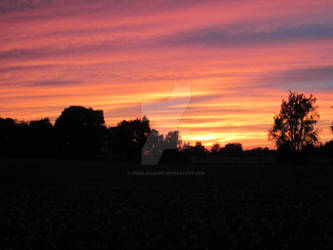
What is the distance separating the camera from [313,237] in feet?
42.9

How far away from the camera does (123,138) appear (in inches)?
4658

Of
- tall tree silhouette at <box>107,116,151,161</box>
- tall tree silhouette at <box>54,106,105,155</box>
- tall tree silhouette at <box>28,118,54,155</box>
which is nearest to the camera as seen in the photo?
tall tree silhouette at <box>28,118,54,155</box>

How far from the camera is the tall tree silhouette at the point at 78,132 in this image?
344 ft

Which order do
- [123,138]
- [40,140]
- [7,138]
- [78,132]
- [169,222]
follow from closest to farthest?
[169,222]
[7,138]
[40,140]
[78,132]
[123,138]

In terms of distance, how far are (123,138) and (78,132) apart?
53.7 feet

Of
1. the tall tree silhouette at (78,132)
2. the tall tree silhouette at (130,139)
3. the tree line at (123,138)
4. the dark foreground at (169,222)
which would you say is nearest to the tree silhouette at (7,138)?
the tree line at (123,138)

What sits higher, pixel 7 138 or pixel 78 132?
pixel 78 132

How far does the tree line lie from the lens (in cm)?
9862

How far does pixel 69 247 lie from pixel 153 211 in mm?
7807

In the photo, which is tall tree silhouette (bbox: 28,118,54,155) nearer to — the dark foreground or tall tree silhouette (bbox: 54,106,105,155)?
tall tree silhouette (bbox: 54,106,105,155)

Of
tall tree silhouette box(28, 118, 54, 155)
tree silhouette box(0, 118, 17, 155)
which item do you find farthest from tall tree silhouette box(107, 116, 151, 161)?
tree silhouette box(0, 118, 17, 155)

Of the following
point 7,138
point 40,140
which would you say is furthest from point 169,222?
point 40,140

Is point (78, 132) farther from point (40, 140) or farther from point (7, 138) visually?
point (7, 138)

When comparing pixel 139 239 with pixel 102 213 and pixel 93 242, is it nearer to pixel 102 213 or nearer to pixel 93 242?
pixel 93 242
